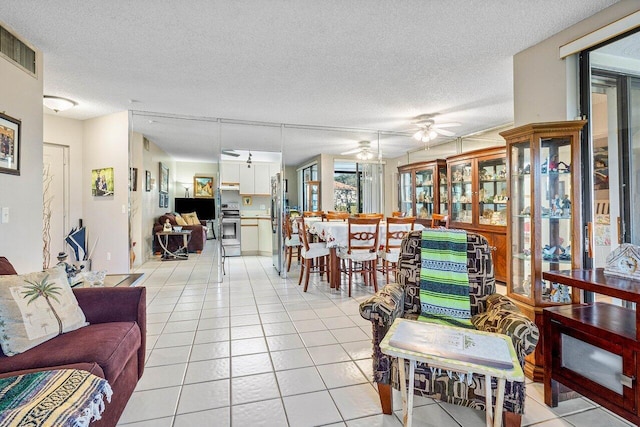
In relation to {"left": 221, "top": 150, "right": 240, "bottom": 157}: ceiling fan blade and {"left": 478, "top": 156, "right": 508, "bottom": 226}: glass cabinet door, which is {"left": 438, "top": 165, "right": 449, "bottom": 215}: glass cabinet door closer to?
{"left": 478, "top": 156, "right": 508, "bottom": 226}: glass cabinet door

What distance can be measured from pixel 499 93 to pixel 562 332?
10.3 feet

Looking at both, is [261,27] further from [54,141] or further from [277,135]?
[54,141]

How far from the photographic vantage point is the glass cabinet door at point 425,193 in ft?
20.0

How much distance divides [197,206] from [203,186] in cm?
84

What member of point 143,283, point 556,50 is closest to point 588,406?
point 556,50

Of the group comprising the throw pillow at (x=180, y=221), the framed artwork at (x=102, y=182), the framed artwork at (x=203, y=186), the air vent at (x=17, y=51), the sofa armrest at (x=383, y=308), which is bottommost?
the sofa armrest at (x=383, y=308)

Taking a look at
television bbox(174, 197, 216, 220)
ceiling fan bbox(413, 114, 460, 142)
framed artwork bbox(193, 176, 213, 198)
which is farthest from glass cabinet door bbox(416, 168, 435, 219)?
framed artwork bbox(193, 176, 213, 198)

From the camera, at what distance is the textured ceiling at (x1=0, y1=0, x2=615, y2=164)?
223 cm

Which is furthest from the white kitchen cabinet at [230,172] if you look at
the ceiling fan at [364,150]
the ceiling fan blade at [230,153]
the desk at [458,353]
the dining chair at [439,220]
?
the desk at [458,353]

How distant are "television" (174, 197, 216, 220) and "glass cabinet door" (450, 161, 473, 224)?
6.64 meters

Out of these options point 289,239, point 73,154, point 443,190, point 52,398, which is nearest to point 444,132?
point 443,190

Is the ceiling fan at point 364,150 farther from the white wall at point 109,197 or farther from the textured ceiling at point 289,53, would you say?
the white wall at point 109,197

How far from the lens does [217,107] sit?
4.42 m

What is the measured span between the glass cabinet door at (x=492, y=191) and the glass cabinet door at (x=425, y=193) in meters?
1.16
